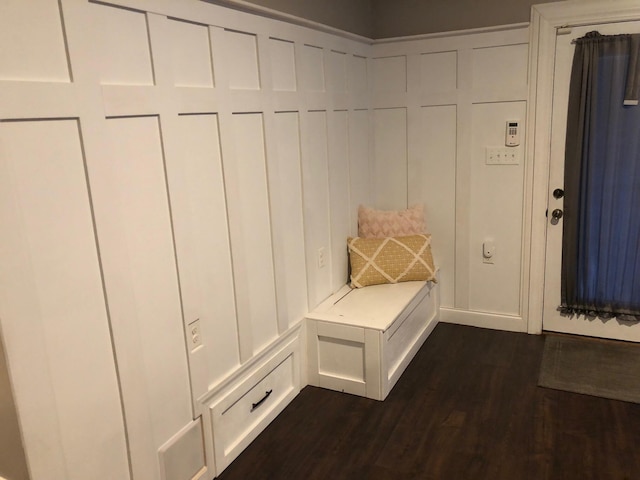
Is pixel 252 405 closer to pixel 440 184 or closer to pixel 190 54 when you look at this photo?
pixel 190 54

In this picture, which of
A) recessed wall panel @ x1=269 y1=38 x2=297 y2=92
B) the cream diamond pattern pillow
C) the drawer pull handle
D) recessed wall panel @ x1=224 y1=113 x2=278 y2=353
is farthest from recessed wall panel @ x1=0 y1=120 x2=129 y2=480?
the cream diamond pattern pillow

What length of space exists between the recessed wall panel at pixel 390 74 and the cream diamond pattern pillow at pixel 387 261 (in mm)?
1044

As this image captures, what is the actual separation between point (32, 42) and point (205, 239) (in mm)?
967

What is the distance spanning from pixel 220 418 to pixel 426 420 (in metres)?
1.03

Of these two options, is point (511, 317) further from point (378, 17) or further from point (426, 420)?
point (378, 17)

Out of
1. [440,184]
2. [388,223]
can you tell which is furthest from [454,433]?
[440,184]

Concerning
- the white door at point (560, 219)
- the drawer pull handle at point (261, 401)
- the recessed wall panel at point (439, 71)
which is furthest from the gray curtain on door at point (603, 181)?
the drawer pull handle at point (261, 401)

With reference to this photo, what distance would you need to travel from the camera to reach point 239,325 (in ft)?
8.04

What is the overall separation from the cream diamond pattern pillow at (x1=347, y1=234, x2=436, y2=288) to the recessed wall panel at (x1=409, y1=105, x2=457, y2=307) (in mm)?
327

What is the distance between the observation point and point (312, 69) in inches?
116

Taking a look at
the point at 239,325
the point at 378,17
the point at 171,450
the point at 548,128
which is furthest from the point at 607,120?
the point at 171,450

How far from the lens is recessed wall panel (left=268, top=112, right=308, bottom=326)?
266 centimetres

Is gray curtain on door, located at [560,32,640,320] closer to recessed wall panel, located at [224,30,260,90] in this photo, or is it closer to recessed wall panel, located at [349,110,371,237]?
recessed wall panel, located at [349,110,371,237]

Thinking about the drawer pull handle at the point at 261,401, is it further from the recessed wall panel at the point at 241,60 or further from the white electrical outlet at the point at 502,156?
the white electrical outlet at the point at 502,156
